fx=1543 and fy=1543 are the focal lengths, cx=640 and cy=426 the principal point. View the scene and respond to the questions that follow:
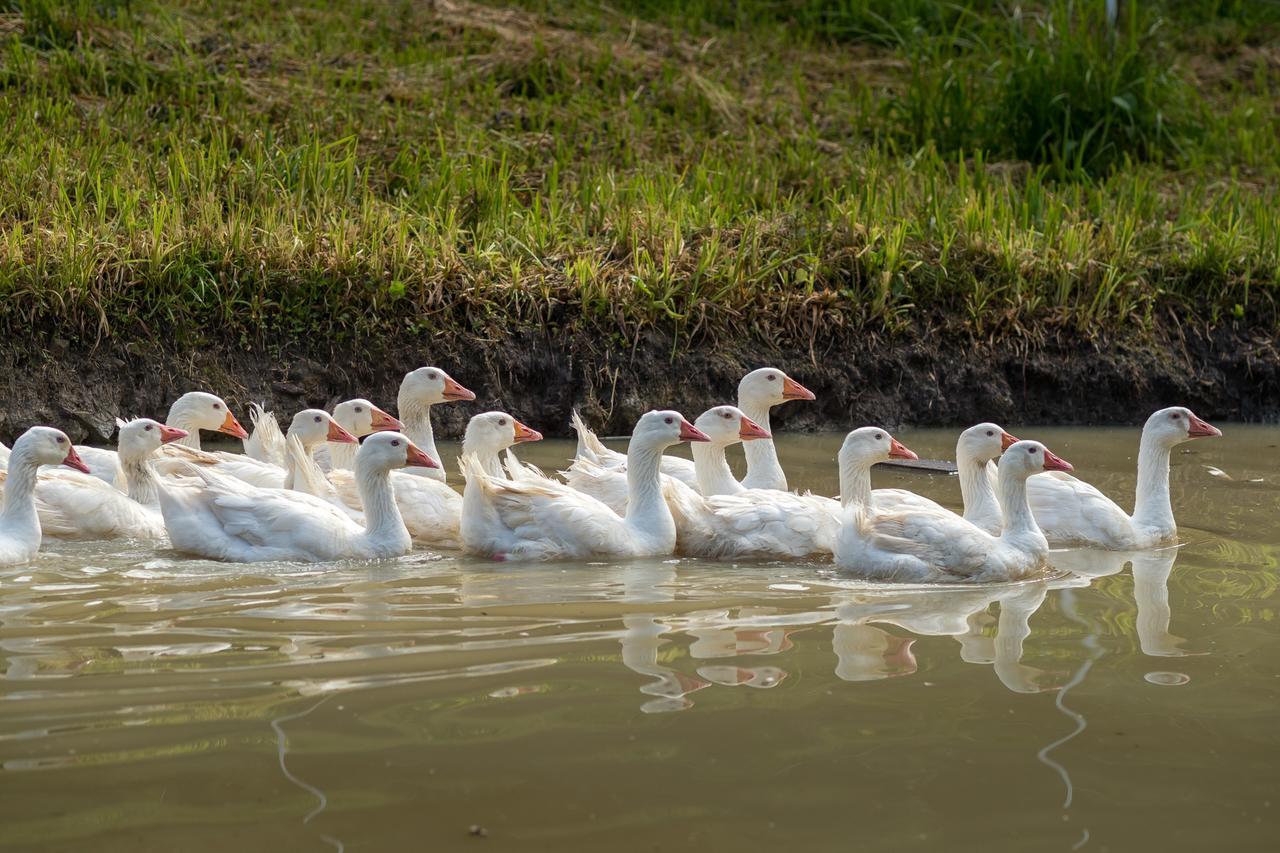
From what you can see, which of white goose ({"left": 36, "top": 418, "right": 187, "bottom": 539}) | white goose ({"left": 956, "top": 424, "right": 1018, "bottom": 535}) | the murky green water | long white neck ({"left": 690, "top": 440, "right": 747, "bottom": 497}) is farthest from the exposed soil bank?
the murky green water

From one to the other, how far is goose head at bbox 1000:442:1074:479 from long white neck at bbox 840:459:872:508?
2.55 feet

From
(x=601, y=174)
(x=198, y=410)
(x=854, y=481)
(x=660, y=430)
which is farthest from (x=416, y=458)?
(x=601, y=174)

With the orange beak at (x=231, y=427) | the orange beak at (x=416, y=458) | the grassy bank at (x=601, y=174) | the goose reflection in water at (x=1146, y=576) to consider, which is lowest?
the goose reflection in water at (x=1146, y=576)

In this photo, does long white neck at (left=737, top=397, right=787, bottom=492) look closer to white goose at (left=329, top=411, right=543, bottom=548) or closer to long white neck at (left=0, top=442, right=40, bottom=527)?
white goose at (left=329, top=411, right=543, bottom=548)

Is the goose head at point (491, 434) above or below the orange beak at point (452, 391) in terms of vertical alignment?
below

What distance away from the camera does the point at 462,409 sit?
10.8 m

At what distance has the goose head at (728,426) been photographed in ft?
26.1

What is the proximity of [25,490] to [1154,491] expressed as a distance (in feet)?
17.4

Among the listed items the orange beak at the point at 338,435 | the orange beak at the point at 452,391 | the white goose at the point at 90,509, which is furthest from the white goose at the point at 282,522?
the orange beak at the point at 452,391

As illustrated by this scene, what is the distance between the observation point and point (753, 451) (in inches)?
328

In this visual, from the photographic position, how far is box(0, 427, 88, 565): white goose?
21.2 feet

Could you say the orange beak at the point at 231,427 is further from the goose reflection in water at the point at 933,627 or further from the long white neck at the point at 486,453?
the goose reflection in water at the point at 933,627

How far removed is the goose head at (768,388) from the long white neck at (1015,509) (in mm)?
1980

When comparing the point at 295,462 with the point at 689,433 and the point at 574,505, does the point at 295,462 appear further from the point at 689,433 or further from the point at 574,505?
the point at 689,433
